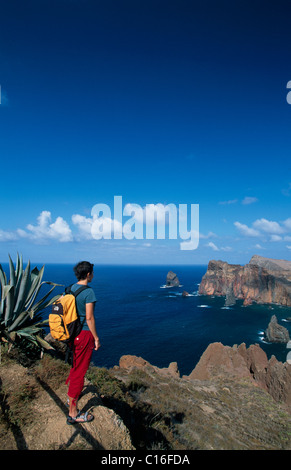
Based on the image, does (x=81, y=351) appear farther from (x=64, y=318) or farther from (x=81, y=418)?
(x=81, y=418)

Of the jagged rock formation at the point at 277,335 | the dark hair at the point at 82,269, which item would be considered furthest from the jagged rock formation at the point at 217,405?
the jagged rock formation at the point at 277,335

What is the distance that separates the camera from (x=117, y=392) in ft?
20.9

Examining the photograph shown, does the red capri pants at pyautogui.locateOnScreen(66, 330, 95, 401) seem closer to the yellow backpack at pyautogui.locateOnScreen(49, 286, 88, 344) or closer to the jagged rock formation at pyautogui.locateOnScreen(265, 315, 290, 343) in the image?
the yellow backpack at pyautogui.locateOnScreen(49, 286, 88, 344)

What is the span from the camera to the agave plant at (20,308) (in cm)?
560

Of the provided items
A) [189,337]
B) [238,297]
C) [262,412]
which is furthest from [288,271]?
[262,412]

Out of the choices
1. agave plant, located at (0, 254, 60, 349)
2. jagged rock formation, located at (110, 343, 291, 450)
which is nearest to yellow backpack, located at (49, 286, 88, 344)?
agave plant, located at (0, 254, 60, 349)

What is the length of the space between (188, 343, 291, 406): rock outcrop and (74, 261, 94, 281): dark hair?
20742 millimetres

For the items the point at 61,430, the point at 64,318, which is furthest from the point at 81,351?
the point at 61,430

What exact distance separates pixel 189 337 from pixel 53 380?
153ft

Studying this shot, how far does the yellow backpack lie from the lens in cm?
338

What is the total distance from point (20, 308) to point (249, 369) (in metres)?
26.5

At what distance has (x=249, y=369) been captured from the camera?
80.5 ft
